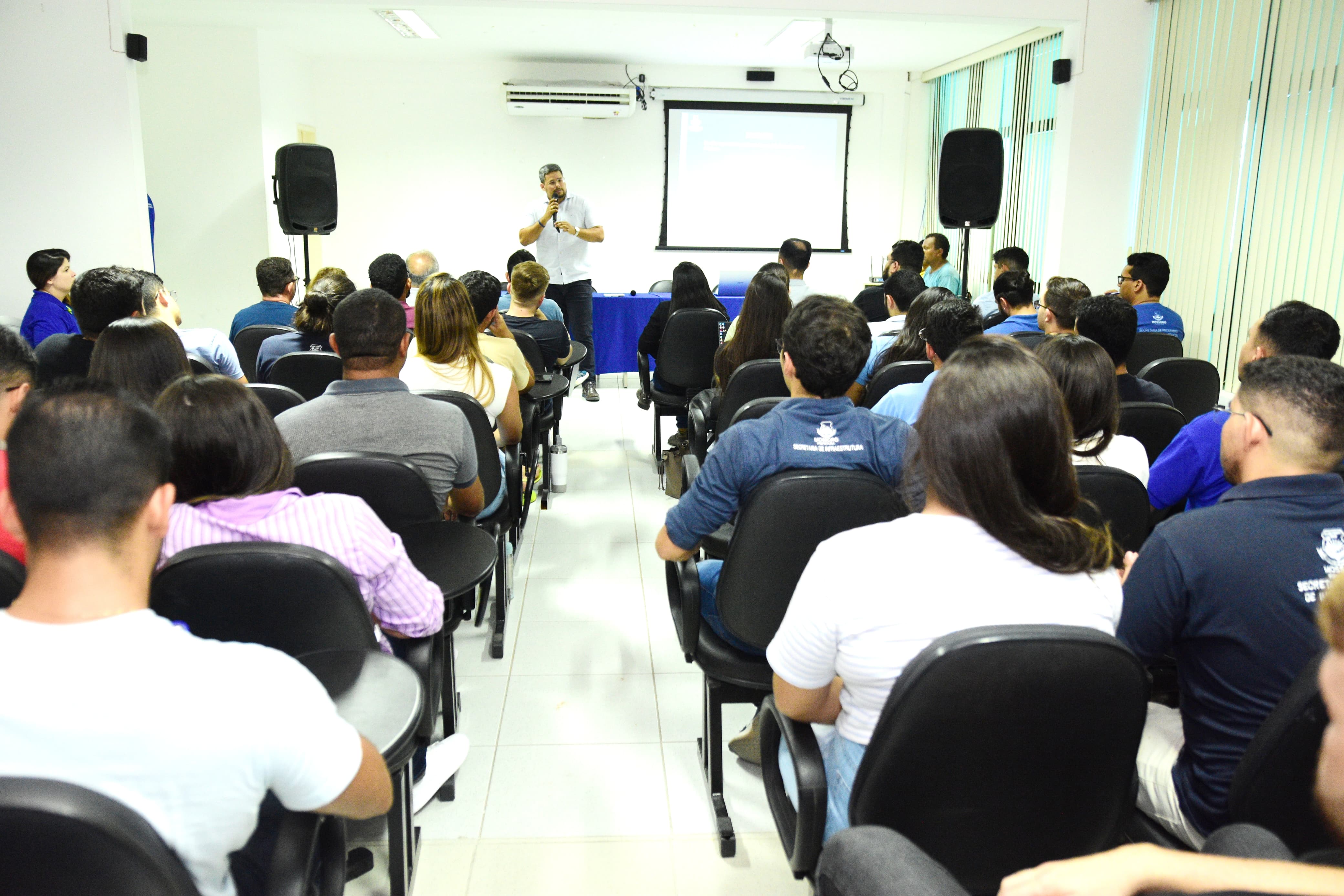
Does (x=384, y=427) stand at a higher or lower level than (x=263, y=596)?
higher

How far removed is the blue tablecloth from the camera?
7.18 m

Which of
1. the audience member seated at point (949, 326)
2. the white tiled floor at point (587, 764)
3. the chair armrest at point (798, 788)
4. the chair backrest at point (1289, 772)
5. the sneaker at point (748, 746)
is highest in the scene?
the audience member seated at point (949, 326)

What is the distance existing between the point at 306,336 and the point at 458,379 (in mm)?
1033

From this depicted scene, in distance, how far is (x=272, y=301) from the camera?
14.9 ft

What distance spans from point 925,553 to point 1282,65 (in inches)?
199

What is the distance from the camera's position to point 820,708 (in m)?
1.38

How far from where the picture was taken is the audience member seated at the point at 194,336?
3.34 m

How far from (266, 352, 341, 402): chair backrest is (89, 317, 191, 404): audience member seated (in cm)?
95

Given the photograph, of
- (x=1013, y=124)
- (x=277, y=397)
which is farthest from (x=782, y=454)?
(x=1013, y=124)

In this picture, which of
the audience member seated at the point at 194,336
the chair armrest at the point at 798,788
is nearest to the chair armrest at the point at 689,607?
the chair armrest at the point at 798,788

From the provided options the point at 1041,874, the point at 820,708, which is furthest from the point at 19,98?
the point at 1041,874

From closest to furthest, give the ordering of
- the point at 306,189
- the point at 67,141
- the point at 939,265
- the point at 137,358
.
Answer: the point at 137,358 < the point at 67,141 < the point at 306,189 < the point at 939,265

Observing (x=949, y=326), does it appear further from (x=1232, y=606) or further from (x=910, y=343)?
(x=1232, y=606)

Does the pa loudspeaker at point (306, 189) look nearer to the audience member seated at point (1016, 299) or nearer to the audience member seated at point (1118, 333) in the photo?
the audience member seated at point (1016, 299)
